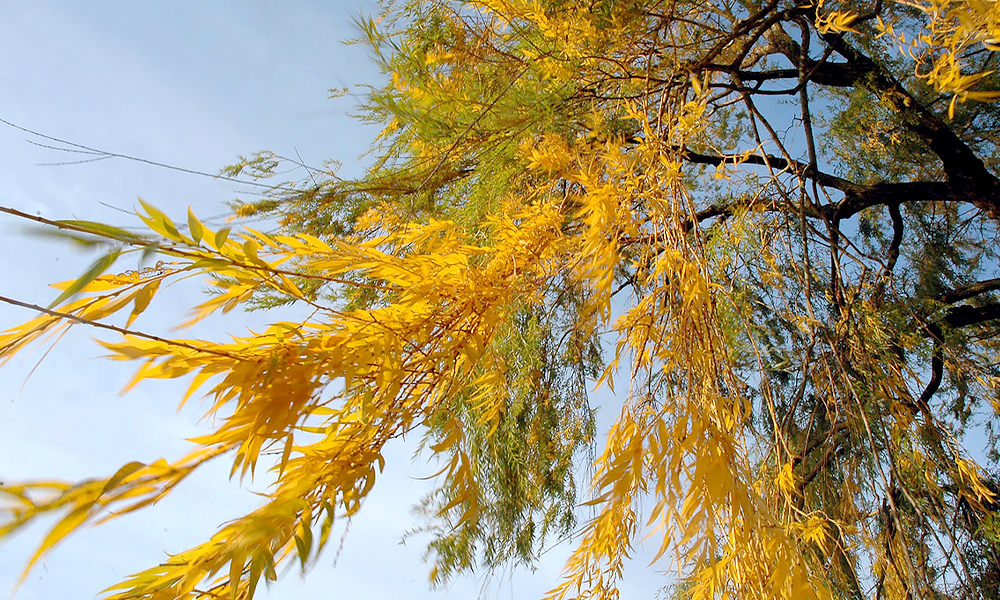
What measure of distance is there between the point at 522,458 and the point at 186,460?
111 centimetres

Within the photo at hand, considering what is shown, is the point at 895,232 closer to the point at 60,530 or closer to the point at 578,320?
the point at 578,320

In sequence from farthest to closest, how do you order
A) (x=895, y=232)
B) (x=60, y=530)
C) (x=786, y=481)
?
(x=895, y=232), (x=786, y=481), (x=60, y=530)

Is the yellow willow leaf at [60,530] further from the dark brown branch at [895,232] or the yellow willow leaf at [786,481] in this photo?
the dark brown branch at [895,232]

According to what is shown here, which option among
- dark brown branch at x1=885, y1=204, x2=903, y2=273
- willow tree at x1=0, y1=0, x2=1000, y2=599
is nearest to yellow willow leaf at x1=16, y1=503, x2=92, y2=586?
willow tree at x1=0, y1=0, x2=1000, y2=599

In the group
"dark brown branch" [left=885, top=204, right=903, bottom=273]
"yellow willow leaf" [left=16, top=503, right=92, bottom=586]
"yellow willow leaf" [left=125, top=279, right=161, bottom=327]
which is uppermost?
"dark brown branch" [left=885, top=204, right=903, bottom=273]

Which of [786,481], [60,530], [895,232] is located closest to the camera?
[60,530]

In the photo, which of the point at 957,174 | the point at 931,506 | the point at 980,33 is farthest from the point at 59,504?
the point at 957,174

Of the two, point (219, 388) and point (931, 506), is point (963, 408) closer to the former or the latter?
point (931, 506)

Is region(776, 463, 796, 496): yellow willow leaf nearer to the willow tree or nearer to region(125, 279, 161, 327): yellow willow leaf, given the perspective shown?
the willow tree

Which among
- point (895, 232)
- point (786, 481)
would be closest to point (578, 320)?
point (786, 481)

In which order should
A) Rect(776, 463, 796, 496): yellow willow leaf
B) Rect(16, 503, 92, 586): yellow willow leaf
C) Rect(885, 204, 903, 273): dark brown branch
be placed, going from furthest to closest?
Rect(885, 204, 903, 273): dark brown branch → Rect(776, 463, 796, 496): yellow willow leaf → Rect(16, 503, 92, 586): yellow willow leaf

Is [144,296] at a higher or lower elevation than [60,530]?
higher

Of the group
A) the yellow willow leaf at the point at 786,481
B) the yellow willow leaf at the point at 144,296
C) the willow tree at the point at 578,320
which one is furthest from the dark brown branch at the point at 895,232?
the yellow willow leaf at the point at 144,296

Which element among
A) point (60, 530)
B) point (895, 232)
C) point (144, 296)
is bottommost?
point (60, 530)
